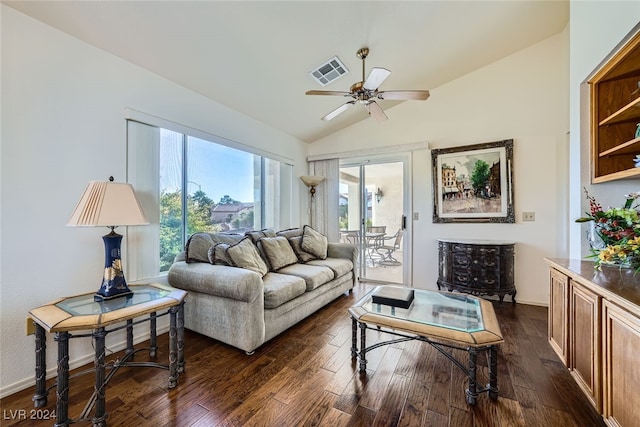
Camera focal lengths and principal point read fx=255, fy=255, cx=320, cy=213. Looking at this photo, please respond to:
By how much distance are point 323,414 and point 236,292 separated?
3.33 feet

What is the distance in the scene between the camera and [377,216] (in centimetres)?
432

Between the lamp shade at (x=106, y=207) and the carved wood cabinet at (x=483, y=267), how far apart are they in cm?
344

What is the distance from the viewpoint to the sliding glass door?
4.09 metres

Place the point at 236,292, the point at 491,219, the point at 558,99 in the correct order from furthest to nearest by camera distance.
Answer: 1. the point at 491,219
2. the point at 558,99
3. the point at 236,292

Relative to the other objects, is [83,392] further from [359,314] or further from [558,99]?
→ [558,99]

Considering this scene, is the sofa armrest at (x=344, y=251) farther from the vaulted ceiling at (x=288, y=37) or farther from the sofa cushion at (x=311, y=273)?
the vaulted ceiling at (x=288, y=37)

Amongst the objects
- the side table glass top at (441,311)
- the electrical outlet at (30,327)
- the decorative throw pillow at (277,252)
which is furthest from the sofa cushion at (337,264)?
the electrical outlet at (30,327)

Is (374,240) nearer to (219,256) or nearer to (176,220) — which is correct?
(219,256)

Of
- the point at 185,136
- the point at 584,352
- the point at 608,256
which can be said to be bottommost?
the point at 584,352

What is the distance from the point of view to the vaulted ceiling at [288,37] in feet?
6.22

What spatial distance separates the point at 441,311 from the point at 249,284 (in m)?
1.48

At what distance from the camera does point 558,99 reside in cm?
312

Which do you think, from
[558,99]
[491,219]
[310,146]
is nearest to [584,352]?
[491,219]

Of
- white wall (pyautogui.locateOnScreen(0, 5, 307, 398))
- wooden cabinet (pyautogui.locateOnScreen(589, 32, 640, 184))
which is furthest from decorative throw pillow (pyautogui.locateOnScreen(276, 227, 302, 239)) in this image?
wooden cabinet (pyautogui.locateOnScreen(589, 32, 640, 184))
